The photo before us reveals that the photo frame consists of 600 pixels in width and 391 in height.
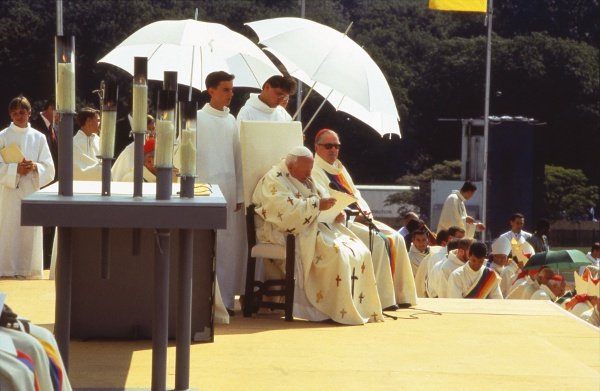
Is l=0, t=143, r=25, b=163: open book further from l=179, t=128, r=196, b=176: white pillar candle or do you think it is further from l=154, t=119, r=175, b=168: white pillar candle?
l=154, t=119, r=175, b=168: white pillar candle

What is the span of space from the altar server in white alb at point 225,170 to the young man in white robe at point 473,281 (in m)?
3.60

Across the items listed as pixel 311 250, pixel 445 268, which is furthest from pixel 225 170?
pixel 445 268

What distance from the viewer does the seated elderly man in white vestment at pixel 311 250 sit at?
8.89 metres

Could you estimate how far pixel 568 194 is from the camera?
176 ft

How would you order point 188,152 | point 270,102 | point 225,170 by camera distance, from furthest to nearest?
point 270,102, point 225,170, point 188,152

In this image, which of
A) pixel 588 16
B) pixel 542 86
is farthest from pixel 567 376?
pixel 588 16

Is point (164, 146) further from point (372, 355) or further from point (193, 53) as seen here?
point (193, 53)

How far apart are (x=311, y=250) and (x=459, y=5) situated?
15.2 m

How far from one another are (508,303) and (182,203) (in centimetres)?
578

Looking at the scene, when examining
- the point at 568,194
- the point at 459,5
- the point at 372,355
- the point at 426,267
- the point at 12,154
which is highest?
the point at 459,5

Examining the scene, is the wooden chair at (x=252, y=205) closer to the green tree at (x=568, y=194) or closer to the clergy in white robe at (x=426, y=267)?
the clergy in white robe at (x=426, y=267)

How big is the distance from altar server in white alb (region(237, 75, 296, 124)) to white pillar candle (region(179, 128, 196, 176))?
3429mm

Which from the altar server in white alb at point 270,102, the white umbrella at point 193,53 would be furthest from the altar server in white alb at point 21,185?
the altar server in white alb at point 270,102

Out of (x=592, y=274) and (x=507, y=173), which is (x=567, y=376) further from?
(x=507, y=173)
